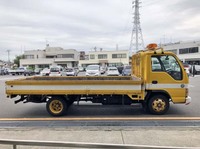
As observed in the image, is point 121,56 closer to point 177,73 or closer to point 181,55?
point 181,55

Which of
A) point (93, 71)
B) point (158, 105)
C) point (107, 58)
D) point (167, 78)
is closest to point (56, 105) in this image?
point (158, 105)

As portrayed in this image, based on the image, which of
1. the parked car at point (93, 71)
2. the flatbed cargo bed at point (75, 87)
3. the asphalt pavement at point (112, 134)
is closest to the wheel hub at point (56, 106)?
the flatbed cargo bed at point (75, 87)

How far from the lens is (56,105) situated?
748 centimetres

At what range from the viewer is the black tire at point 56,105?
7.44m

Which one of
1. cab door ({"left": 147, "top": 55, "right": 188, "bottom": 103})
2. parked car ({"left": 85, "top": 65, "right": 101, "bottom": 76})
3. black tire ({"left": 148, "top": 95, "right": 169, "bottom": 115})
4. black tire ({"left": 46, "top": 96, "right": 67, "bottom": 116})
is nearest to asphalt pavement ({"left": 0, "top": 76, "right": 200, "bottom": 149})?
black tire ({"left": 46, "top": 96, "right": 67, "bottom": 116})

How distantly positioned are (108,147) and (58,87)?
4.65 m

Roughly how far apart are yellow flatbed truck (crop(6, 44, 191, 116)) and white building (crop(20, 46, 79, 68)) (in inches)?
2681

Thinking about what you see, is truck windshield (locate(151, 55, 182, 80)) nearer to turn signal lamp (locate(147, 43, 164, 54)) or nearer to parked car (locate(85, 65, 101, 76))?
turn signal lamp (locate(147, 43, 164, 54))

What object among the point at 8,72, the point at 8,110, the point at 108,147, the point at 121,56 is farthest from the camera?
the point at 121,56

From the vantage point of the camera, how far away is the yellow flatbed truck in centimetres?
712

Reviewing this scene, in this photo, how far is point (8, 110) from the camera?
28.3 ft

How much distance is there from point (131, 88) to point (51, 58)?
73140 millimetres

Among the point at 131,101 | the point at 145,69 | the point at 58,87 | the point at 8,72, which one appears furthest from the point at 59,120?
the point at 8,72

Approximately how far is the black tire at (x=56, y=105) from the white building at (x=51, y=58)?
68064 millimetres
